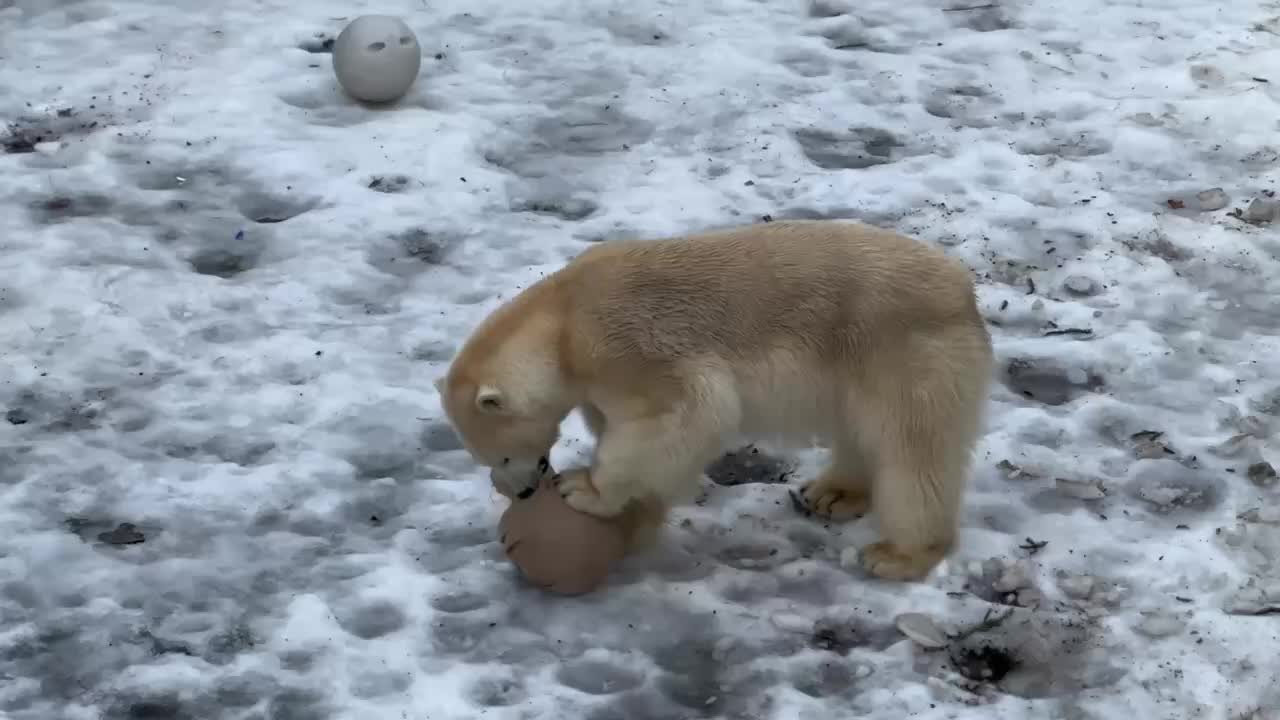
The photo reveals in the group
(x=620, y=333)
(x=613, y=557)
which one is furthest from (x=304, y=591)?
(x=620, y=333)

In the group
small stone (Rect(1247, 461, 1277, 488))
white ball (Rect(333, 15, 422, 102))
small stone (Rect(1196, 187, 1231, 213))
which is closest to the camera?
small stone (Rect(1247, 461, 1277, 488))

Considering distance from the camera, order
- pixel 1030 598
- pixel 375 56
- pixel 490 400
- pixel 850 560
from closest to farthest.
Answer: pixel 490 400, pixel 1030 598, pixel 850 560, pixel 375 56

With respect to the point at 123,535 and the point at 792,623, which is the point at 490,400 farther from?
the point at 123,535

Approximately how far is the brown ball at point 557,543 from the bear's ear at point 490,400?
0.34 metres

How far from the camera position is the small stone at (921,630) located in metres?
3.98

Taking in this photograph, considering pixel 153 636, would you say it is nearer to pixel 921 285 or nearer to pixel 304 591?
pixel 304 591

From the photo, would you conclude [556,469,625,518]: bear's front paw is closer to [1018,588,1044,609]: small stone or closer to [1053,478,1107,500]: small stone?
[1018,588,1044,609]: small stone

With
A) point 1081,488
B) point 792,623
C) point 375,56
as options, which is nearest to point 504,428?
point 792,623

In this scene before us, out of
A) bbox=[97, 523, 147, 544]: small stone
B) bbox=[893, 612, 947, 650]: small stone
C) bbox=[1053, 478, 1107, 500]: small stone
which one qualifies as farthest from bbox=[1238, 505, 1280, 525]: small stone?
bbox=[97, 523, 147, 544]: small stone

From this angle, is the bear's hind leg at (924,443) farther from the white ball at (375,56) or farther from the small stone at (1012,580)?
the white ball at (375,56)

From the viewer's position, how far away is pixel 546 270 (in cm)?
562

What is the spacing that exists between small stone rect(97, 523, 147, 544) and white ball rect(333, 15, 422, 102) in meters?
2.80

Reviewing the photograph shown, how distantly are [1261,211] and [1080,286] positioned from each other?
1.04 m

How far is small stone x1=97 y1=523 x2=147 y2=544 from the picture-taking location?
4332 mm
